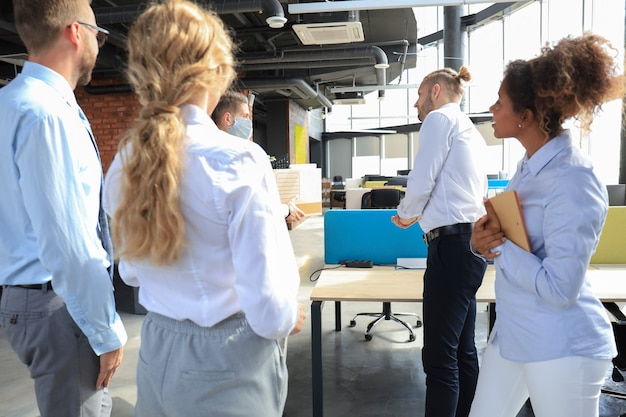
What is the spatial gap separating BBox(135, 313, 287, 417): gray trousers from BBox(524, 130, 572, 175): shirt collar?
837mm

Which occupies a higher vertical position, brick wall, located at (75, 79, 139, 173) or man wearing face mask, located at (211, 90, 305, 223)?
brick wall, located at (75, 79, 139, 173)

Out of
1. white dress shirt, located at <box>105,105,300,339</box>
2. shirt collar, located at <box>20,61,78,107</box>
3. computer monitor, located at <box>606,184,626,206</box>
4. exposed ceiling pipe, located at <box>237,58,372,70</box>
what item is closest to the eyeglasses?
shirt collar, located at <box>20,61,78,107</box>

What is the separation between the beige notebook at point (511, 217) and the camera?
3.91 feet

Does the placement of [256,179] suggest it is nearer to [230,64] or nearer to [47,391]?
[230,64]

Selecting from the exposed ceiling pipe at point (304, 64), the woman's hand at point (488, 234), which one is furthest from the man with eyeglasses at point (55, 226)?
the exposed ceiling pipe at point (304, 64)

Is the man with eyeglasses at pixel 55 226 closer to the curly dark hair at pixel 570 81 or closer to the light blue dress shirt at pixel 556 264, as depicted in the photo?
the light blue dress shirt at pixel 556 264

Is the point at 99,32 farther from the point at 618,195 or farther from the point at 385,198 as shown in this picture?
the point at 385,198

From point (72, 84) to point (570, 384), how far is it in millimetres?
1542

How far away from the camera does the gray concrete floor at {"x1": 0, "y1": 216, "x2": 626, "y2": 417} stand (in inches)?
103

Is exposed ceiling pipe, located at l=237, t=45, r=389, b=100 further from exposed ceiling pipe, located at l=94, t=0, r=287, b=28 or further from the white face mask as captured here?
the white face mask

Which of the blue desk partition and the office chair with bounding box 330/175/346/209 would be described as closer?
the blue desk partition

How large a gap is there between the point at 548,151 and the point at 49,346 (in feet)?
4.51

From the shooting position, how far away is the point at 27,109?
3.52 feet

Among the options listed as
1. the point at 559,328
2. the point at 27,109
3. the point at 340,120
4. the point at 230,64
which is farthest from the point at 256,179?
the point at 340,120
